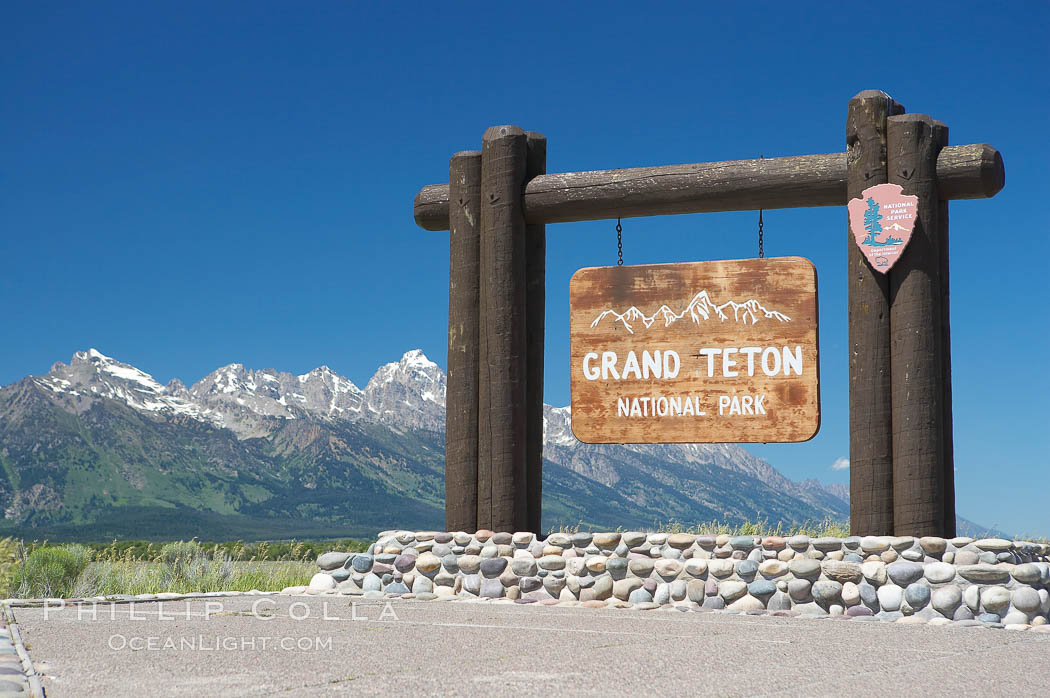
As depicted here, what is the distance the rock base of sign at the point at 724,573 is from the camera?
8391 millimetres

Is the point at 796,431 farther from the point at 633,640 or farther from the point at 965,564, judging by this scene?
the point at 633,640

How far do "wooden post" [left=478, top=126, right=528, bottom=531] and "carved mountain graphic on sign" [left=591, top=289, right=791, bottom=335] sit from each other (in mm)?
966

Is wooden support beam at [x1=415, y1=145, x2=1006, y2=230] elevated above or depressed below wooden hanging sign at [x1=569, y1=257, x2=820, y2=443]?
above

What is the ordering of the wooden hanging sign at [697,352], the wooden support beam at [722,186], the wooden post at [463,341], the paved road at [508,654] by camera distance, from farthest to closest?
the wooden post at [463,341] → the wooden hanging sign at [697,352] → the wooden support beam at [722,186] → the paved road at [508,654]

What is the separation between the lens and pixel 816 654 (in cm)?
597

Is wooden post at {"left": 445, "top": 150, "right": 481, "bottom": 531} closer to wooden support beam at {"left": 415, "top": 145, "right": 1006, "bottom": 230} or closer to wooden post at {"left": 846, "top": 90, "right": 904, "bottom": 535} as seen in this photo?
wooden support beam at {"left": 415, "top": 145, "right": 1006, "bottom": 230}

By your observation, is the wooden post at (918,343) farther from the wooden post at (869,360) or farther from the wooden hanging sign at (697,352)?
the wooden hanging sign at (697,352)

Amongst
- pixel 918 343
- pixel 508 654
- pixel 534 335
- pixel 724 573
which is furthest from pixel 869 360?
pixel 508 654

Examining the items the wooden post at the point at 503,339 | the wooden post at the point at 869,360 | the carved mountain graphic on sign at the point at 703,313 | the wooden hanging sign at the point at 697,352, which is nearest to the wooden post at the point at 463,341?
the wooden post at the point at 503,339

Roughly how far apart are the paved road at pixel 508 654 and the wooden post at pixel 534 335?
2.12m

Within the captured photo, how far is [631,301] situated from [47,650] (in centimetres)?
607

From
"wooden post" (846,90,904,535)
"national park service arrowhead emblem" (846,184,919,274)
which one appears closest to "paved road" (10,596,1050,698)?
"wooden post" (846,90,904,535)

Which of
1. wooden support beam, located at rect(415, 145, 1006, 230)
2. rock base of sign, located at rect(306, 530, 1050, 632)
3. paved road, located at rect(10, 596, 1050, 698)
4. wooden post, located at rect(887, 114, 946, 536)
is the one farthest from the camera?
wooden support beam, located at rect(415, 145, 1006, 230)

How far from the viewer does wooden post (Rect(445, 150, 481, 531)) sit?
10.3 meters
